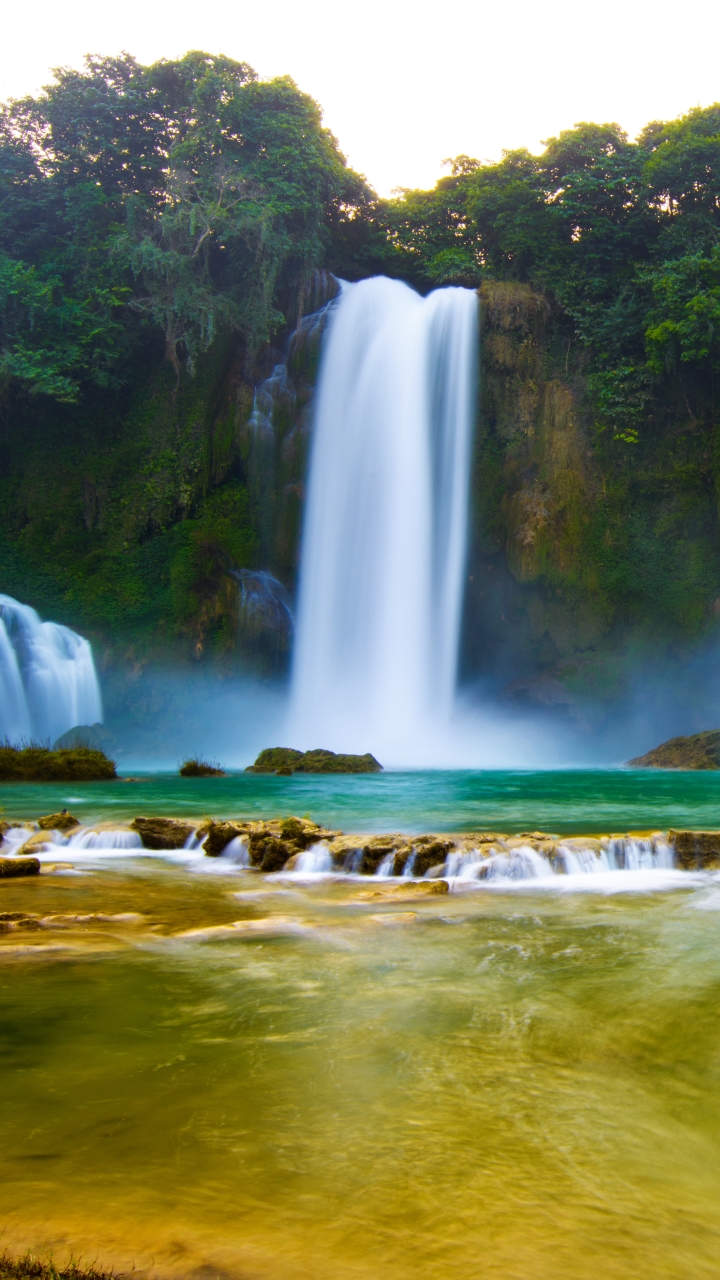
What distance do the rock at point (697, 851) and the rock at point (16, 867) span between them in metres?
5.57

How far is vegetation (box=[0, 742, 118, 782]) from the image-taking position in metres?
17.8

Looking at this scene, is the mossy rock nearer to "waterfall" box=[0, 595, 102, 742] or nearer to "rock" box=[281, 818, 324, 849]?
"rock" box=[281, 818, 324, 849]

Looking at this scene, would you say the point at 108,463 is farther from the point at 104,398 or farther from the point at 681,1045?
the point at 681,1045

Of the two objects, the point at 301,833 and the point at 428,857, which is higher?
the point at 301,833

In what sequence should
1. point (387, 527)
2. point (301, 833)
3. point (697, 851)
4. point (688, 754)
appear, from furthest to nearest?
point (387, 527) < point (688, 754) < point (301, 833) < point (697, 851)

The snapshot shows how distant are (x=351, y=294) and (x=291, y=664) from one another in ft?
36.4

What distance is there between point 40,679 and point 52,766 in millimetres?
3683

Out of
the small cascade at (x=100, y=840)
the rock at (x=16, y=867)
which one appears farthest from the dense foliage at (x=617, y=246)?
the rock at (x=16, y=867)

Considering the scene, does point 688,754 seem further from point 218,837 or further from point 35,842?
point 35,842

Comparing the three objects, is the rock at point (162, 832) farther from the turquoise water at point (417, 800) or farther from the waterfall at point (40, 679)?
the waterfall at point (40, 679)

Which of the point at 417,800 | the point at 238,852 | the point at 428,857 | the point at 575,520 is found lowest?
the point at 238,852

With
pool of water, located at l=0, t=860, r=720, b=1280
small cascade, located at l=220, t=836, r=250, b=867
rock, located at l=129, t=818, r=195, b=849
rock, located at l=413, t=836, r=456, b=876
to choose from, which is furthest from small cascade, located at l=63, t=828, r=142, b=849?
pool of water, located at l=0, t=860, r=720, b=1280

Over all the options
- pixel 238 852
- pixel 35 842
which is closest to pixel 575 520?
pixel 238 852

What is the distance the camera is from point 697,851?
25.0 ft
